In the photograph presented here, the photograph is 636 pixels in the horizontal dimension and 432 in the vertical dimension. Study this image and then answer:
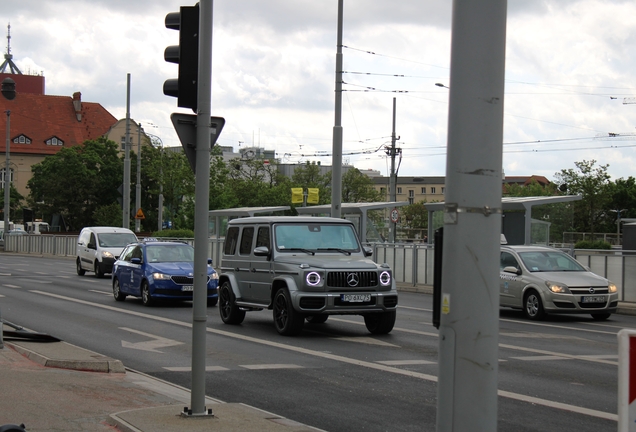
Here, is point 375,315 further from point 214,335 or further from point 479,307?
point 479,307

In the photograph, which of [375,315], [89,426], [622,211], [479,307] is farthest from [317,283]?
[622,211]

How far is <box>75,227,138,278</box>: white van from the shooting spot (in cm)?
3439

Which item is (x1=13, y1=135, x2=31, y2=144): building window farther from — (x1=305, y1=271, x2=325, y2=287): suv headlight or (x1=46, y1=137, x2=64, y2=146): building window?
(x1=305, y1=271, x2=325, y2=287): suv headlight

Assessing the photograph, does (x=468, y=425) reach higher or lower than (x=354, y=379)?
higher

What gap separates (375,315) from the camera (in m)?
15.4

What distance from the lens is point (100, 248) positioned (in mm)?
34688

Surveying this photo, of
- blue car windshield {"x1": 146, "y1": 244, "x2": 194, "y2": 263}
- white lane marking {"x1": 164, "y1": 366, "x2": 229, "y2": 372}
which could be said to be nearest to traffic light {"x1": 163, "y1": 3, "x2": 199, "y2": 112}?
white lane marking {"x1": 164, "y1": 366, "x2": 229, "y2": 372}

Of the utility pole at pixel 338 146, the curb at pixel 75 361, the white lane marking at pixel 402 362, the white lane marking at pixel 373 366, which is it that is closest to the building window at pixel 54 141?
the utility pole at pixel 338 146

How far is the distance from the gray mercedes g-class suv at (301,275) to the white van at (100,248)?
17898 mm

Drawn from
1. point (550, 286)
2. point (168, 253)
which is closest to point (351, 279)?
point (550, 286)

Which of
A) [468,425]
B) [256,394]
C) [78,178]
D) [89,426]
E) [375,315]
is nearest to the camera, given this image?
[468,425]

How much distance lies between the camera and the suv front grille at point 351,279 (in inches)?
572

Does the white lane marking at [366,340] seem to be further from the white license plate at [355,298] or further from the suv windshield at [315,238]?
the suv windshield at [315,238]

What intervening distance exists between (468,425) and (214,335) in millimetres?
11434
